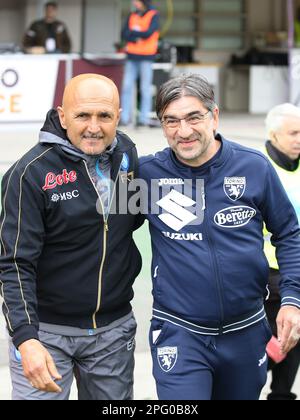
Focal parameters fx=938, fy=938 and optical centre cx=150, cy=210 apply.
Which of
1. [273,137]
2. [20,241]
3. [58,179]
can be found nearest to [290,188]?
[273,137]

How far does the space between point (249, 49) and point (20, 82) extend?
36.6 feet

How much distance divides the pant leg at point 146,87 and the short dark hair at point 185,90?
11.8 meters

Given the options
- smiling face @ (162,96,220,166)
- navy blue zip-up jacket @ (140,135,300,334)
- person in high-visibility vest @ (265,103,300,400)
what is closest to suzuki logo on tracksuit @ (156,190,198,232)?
navy blue zip-up jacket @ (140,135,300,334)

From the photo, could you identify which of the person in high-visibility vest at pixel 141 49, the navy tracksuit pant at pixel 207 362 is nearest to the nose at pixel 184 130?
the navy tracksuit pant at pixel 207 362

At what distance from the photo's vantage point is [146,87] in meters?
15.2

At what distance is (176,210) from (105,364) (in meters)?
0.65

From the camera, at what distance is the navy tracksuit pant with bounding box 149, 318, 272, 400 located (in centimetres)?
335

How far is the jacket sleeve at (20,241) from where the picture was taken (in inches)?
129

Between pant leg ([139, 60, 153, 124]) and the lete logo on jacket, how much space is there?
1192cm

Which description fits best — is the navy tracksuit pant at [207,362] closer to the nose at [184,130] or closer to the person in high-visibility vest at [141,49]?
the nose at [184,130]

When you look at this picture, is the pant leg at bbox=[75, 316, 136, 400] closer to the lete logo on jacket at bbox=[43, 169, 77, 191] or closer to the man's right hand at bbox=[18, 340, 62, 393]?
the man's right hand at bbox=[18, 340, 62, 393]

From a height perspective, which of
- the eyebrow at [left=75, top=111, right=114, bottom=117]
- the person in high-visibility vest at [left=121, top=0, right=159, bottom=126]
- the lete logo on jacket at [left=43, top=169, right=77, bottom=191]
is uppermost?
the eyebrow at [left=75, top=111, right=114, bottom=117]
